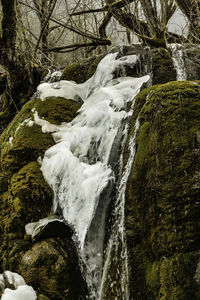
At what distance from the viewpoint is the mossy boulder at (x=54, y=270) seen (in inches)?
115

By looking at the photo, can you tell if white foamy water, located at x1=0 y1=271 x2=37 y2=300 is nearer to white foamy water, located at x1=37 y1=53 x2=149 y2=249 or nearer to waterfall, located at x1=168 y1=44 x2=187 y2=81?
white foamy water, located at x1=37 y1=53 x2=149 y2=249

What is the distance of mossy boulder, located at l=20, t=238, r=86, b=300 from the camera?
115 inches

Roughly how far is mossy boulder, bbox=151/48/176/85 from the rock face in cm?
131

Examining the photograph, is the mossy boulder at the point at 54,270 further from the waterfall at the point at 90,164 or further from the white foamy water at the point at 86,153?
the white foamy water at the point at 86,153

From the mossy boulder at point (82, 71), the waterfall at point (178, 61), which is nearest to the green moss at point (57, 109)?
the mossy boulder at point (82, 71)

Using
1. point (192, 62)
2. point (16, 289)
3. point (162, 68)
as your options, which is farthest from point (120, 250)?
point (192, 62)

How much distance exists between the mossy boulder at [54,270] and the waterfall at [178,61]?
312 cm

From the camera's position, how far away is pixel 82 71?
5.55m

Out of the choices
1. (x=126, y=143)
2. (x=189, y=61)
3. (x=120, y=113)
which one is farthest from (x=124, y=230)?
(x=189, y=61)

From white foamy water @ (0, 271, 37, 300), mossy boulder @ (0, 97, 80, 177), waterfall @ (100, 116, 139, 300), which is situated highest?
mossy boulder @ (0, 97, 80, 177)

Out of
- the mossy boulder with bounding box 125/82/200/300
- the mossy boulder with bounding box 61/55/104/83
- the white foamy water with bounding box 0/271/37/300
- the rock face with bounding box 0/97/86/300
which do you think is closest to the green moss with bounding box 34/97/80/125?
the rock face with bounding box 0/97/86/300

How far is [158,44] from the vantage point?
5449mm

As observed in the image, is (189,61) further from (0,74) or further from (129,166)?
(0,74)

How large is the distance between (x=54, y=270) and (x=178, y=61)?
3703 mm
